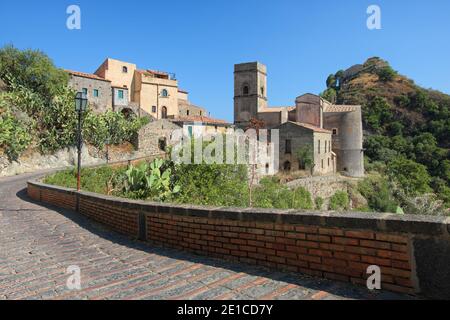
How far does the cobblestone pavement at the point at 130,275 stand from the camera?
10.7 feet

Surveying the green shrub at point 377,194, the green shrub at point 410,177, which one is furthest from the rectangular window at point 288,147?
the green shrub at point 410,177

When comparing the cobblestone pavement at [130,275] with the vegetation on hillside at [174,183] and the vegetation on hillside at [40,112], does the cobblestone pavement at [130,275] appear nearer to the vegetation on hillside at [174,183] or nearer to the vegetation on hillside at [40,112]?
the vegetation on hillside at [174,183]

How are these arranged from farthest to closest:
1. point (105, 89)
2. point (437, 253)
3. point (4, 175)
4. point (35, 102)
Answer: point (105, 89)
point (35, 102)
point (4, 175)
point (437, 253)

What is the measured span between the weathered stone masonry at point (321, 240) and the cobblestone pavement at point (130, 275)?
147mm

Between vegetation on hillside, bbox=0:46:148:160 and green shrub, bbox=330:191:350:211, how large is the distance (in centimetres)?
2077

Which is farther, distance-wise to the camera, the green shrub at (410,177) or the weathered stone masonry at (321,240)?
the green shrub at (410,177)

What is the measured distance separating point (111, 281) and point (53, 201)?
7.77m

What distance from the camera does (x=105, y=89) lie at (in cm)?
3884

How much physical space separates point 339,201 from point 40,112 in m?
27.6

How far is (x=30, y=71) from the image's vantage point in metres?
29.0

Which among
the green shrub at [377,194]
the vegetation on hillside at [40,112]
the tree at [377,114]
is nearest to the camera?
the vegetation on hillside at [40,112]

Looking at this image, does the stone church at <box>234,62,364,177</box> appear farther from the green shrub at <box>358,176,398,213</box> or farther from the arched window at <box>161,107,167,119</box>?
the arched window at <box>161,107,167,119</box>

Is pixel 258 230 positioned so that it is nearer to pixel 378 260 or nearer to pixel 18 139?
pixel 378 260
